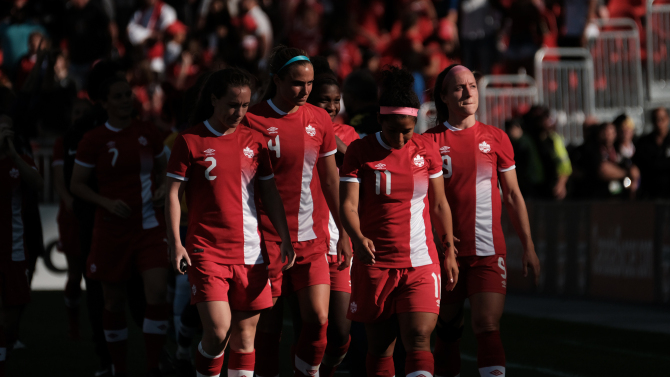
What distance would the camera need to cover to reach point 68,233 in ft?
32.5

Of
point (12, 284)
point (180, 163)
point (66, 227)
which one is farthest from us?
point (66, 227)

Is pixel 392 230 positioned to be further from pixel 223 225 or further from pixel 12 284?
pixel 12 284

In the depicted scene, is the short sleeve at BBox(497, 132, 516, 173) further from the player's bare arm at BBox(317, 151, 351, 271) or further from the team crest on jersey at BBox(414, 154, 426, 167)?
the player's bare arm at BBox(317, 151, 351, 271)

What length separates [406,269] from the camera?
5812 millimetres

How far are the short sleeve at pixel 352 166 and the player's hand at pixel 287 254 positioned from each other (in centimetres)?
51

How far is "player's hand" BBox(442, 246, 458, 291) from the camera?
594 cm

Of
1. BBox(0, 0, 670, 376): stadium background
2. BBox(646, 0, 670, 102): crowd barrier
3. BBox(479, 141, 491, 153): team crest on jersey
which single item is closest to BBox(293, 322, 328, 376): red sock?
BBox(479, 141, 491, 153): team crest on jersey

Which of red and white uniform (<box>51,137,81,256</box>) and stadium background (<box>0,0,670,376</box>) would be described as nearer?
red and white uniform (<box>51,137,81,256</box>)

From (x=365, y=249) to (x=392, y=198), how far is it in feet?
1.31

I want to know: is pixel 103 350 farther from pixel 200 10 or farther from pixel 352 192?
pixel 200 10

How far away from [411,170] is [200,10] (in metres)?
14.6

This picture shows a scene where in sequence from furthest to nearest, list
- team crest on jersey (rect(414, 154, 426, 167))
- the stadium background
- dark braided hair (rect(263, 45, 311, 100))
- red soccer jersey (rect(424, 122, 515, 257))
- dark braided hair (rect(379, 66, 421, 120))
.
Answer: the stadium background, red soccer jersey (rect(424, 122, 515, 257)), dark braided hair (rect(263, 45, 311, 100)), team crest on jersey (rect(414, 154, 426, 167)), dark braided hair (rect(379, 66, 421, 120))

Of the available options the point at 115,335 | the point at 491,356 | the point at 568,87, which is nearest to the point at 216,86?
the point at 491,356

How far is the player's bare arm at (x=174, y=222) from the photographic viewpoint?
17.8ft
